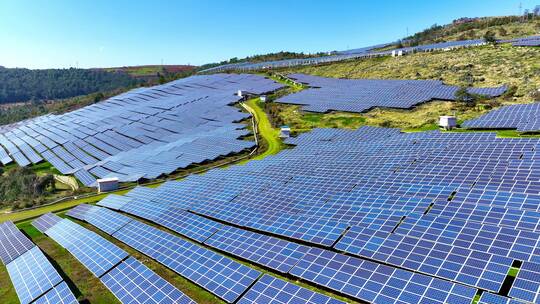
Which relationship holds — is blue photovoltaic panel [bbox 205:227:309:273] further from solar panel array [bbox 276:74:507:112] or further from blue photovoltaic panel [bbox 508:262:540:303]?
solar panel array [bbox 276:74:507:112]

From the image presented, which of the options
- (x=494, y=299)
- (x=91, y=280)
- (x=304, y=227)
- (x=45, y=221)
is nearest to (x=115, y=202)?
(x=45, y=221)

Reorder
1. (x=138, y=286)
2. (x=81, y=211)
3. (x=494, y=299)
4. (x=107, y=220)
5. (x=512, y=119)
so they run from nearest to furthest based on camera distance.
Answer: (x=494, y=299), (x=138, y=286), (x=107, y=220), (x=81, y=211), (x=512, y=119)

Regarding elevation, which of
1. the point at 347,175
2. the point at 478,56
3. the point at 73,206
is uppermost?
the point at 478,56

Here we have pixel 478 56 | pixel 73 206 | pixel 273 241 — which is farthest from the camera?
pixel 478 56

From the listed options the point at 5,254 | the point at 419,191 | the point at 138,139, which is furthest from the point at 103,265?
the point at 138,139

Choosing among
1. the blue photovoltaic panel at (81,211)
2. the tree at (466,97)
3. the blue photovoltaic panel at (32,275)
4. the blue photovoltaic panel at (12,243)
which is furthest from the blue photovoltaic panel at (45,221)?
the tree at (466,97)

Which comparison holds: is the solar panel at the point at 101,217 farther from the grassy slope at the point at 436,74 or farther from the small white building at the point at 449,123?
the small white building at the point at 449,123

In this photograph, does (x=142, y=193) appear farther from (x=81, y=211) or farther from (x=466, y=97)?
(x=466, y=97)

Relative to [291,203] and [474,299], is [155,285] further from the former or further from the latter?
[474,299]
